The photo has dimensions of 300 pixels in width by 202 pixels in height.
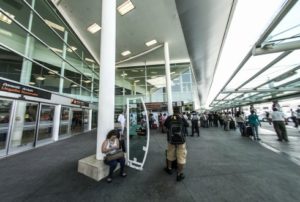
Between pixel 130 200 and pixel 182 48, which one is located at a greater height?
pixel 182 48

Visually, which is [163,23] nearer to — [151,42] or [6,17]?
[151,42]

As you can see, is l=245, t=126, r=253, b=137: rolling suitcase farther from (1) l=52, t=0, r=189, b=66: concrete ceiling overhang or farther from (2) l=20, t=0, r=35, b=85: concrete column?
(2) l=20, t=0, r=35, b=85: concrete column

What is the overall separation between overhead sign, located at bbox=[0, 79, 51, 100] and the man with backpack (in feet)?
18.8

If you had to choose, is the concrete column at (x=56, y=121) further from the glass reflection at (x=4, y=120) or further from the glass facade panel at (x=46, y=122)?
the glass reflection at (x=4, y=120)

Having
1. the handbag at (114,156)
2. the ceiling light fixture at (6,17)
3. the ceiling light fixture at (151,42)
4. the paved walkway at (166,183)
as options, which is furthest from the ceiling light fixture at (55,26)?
the handbag at (114,156)

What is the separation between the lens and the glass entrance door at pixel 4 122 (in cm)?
466

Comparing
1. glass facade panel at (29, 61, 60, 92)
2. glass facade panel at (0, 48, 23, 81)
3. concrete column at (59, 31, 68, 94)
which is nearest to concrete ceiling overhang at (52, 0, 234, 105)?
concrete column at (59, 31, 68, 94)

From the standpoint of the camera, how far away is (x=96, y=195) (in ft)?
7.34

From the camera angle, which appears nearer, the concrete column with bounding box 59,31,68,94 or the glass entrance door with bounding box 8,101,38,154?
the glass entrance door with bounding box 8,101,38,154

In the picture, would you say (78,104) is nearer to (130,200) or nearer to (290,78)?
(130,200)

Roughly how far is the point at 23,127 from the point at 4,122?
83cm

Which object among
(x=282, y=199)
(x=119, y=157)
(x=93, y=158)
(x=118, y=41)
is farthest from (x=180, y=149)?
(x=118, y=41)

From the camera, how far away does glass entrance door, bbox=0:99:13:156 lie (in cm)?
466

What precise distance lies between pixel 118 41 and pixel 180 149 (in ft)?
35.6
